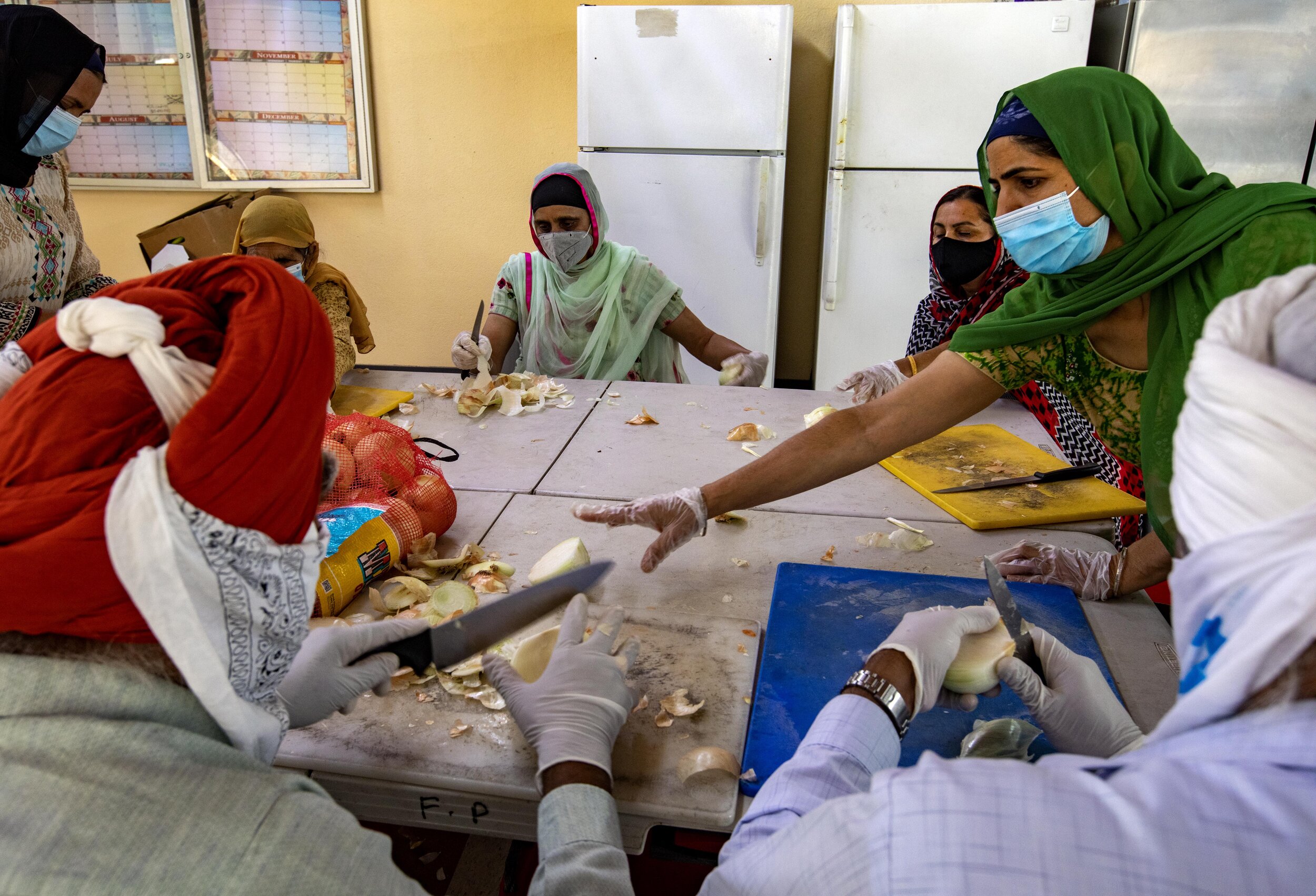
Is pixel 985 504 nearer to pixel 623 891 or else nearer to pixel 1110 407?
pixel 1110 407

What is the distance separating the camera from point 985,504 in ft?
6.63

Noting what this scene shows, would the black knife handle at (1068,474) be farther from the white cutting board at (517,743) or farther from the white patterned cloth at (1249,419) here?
the white patterned cloth at (1249,419)

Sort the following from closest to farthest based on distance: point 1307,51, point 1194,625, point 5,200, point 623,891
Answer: point 1194,625 → point 623,891 → point 5,200 → point 1307,51

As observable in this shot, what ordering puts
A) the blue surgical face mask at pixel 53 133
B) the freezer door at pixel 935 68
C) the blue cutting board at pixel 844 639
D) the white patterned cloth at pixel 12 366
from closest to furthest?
the white patterned cloth at pixel 12 366, the blue cutting board at pixel 844 639, the blue surgical face mask at pixel 53 133, the freezer door at pixel 935 68

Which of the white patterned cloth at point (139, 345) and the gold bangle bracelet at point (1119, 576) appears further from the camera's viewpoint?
the gold bangle bracelet at point (1119, 576)

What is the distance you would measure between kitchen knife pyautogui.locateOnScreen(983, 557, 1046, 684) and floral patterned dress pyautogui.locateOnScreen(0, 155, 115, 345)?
2.72 m

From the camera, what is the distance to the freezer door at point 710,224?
15.7 ft

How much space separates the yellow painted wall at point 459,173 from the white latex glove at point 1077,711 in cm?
463

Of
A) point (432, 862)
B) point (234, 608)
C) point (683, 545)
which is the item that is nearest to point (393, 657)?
point (234, 608)

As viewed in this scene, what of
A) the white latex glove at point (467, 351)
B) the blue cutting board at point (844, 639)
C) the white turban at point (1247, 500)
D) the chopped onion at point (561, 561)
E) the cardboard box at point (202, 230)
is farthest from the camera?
the cardboard box at point (202, 230)

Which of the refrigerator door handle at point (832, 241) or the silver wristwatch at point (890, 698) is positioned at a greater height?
the refrigerator door handle at point (832, 241)

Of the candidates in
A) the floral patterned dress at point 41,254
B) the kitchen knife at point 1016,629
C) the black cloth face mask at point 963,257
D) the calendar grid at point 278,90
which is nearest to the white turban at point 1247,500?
the kitchen knife at point 1016,629

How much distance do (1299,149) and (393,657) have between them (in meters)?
3.69

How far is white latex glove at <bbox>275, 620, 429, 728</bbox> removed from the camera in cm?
118
